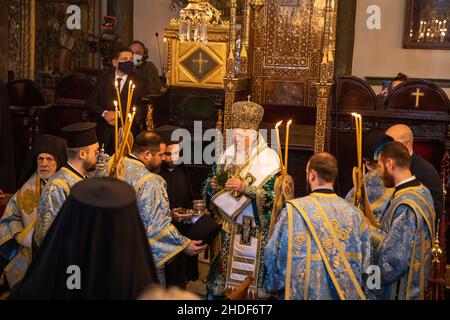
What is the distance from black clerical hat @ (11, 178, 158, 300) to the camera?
3004 millimetres

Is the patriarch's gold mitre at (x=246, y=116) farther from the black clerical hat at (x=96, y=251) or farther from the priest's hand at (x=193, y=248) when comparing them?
the black clerical hat at (x=96, y=251)

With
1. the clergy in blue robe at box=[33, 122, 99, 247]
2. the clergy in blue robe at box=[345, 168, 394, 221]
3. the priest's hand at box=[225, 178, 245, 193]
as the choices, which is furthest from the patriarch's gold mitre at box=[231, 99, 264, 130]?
the clergy in blue robe at box=[33, 122, 99, 247]

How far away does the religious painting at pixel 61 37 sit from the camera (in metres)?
15.1

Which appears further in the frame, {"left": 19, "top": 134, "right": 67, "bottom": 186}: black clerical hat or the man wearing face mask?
the man wearing face mask

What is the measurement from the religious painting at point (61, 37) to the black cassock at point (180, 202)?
30.9ft

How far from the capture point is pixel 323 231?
4.18 meters

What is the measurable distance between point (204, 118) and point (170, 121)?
0.59 m

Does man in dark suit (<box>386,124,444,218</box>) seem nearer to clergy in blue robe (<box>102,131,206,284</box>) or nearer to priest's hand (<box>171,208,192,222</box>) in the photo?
priest's hand (<box>171,208,192,222</box>)

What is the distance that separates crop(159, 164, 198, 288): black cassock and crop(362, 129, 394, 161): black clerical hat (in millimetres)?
1615

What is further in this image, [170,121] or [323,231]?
[170,121]

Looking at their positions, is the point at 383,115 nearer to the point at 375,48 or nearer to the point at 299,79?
the point at 299,79
